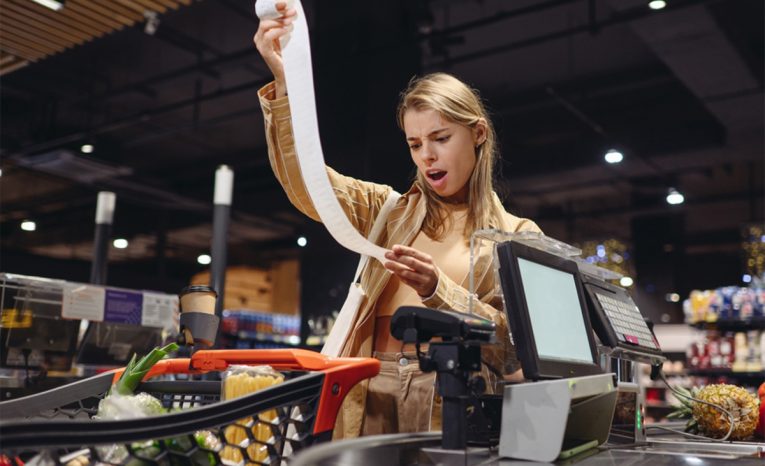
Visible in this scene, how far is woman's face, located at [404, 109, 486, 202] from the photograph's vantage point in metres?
1.71

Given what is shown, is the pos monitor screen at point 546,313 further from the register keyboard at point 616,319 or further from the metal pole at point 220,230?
the metal pole at point 220,230

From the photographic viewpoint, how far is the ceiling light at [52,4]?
16.0 ft

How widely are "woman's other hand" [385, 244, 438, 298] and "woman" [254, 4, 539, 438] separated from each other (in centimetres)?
6

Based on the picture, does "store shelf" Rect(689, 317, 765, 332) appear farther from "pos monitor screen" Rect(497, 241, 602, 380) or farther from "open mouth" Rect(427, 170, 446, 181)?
"pos monitor screen" Rect(497, 241, 602, 380)

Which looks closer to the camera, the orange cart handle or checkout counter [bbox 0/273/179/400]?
the orange cart handle

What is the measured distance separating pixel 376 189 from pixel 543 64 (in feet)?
25.3

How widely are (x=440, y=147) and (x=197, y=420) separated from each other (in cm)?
99

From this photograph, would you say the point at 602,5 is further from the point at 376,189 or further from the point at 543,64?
the point at 376,189

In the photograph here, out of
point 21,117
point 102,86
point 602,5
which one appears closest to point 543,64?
point 602,5

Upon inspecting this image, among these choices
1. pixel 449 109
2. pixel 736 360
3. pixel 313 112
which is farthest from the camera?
pixel 736 360

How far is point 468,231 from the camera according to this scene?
5.80ft

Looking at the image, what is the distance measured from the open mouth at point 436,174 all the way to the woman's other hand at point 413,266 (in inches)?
18.3

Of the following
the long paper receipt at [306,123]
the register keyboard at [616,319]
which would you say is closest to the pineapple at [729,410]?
the register keyboard at [616,319]

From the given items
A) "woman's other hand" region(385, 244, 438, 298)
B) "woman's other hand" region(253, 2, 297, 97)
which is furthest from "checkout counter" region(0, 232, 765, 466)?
"woman's other hand" region(253, 2, 297, 97)
